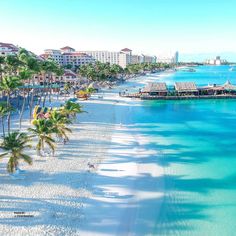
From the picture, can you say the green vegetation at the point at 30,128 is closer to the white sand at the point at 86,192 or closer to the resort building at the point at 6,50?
the white sand at the point at 86,192

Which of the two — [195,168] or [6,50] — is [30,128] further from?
[6,50]

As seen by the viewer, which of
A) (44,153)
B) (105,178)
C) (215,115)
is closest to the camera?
(105,178)

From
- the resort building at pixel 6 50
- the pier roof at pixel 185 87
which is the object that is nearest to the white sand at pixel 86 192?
the pier roof at pixel 185 87

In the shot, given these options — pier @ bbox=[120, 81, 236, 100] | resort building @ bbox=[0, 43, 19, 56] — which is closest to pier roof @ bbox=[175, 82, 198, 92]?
pier @ bbox=[120, 81, 236, 100]

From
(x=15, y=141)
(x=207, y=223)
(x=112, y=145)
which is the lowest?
(x=207, y=223)

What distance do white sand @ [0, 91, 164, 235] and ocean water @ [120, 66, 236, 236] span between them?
1.55 m

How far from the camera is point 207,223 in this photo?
2075 cm

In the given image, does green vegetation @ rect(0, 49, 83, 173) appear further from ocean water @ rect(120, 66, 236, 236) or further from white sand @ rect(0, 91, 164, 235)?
ocean water @ rect(120, 66, 236, 236)

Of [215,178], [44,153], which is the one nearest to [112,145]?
[44,153]

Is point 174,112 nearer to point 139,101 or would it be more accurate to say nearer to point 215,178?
point 139,101

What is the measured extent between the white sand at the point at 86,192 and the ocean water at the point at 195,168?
1.55 metres

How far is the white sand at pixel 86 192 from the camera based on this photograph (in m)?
19.6

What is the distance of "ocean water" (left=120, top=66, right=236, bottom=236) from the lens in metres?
20.9

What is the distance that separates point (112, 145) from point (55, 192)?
45.9ft
